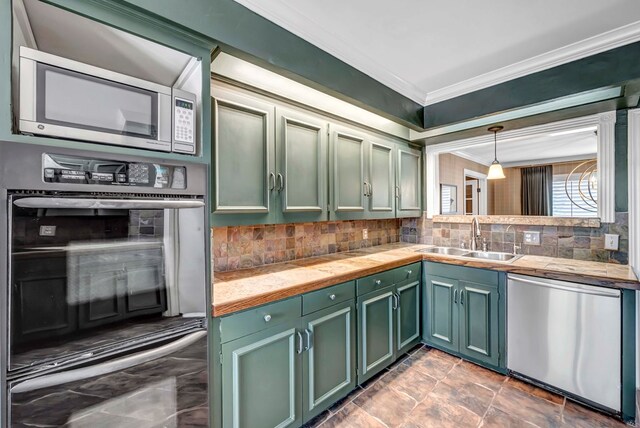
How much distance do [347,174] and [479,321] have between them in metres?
1.64

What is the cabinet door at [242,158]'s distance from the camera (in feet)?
5.28

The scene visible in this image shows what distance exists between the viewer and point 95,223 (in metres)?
1.01

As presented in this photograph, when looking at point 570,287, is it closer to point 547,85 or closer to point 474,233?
point 474,233

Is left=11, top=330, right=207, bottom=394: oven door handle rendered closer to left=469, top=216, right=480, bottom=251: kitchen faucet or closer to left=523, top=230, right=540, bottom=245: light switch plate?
left=469, top=216, right=480, bottom=251: kitchen faucet

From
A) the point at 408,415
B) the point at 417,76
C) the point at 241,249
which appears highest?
the point at 417,76

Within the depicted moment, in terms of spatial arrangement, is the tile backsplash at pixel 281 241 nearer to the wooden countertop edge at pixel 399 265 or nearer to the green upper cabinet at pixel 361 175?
the green upper cabinet at pixel 361 175

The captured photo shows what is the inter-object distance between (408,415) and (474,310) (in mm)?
1022

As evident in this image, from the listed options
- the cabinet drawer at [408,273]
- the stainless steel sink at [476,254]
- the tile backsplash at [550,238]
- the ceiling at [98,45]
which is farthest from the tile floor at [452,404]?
the ceiling at [98,45]

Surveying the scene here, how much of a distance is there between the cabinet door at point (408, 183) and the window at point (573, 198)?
128 centimetres

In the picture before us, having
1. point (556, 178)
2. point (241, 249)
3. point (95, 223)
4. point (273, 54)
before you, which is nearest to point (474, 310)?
point (556, 178)

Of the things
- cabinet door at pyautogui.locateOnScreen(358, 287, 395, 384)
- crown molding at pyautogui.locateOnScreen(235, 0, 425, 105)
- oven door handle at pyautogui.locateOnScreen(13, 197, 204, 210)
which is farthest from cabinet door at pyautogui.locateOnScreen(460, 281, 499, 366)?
oven door handle at pyautogui.locateOnScreen(13, 197, 204, 210)

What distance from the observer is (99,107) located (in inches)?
39.9

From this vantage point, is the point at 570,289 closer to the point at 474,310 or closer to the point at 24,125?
the point at 474,310

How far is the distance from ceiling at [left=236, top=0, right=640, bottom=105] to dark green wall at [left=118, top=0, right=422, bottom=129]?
65 mm
